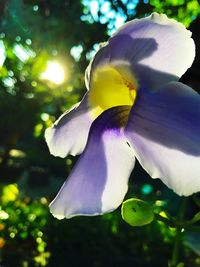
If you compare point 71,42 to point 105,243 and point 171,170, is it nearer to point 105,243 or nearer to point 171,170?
point 105,243

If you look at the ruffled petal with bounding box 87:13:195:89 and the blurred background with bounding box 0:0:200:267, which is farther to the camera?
the blurred background with bounding box 0:0:200:267

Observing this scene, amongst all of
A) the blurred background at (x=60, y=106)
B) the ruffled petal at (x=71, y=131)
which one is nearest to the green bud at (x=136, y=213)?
the ruffled petal at (x=71, y=131)

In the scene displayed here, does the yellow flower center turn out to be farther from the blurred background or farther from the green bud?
the blurred background

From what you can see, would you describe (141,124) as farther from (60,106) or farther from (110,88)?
(60,106)

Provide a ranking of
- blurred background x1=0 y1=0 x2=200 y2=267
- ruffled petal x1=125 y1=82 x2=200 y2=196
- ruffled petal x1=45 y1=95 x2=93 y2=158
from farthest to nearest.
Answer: blurred background x1=0 y1=0 x2=200 y2=267, ruffled petal x1=45 y1=95 x2=93 y2=158, ruffled petal x1=125 y1=82 x2=200 y2=196

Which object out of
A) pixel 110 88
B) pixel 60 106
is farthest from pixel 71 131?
pixel 60 106

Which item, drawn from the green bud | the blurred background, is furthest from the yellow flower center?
the blurred background
